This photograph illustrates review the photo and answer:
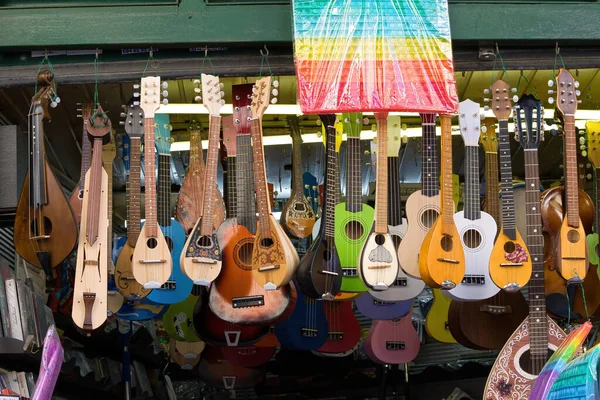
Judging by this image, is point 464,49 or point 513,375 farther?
point 464,49

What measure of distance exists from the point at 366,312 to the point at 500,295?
33.3 inches

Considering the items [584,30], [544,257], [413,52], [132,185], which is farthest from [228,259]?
[584,30]

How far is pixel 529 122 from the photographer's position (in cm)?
514

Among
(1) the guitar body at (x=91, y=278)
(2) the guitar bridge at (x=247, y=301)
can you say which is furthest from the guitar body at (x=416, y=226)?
(1) the guitar body at (x=91, y=278)

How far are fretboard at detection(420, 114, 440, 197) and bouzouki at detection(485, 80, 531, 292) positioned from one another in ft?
1.19

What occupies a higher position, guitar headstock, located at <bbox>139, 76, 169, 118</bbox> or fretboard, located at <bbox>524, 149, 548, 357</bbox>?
guitar headstock, located at <bbox>139, 76, 169, 118</bbox>

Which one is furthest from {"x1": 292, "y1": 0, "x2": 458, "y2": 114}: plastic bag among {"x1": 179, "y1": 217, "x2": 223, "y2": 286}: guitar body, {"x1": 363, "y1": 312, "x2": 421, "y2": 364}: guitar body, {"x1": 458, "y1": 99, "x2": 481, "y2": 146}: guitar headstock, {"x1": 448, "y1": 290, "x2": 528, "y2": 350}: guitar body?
{"x1": 363, "y1": 312, "x2": 421, "y2": 364}: guitar body

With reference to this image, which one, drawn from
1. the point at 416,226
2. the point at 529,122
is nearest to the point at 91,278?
the point at 416,226

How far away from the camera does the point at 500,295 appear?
5.78 meters

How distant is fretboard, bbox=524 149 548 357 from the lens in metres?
4.84

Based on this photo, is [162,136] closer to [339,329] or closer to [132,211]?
[132,211]

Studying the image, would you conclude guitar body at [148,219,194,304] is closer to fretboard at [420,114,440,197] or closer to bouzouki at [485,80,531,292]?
fretboard at [420,114,440,197]

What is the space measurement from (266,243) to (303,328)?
5.17ft

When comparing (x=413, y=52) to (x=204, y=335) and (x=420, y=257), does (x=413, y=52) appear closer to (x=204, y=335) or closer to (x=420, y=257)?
(x=420, y=257)
